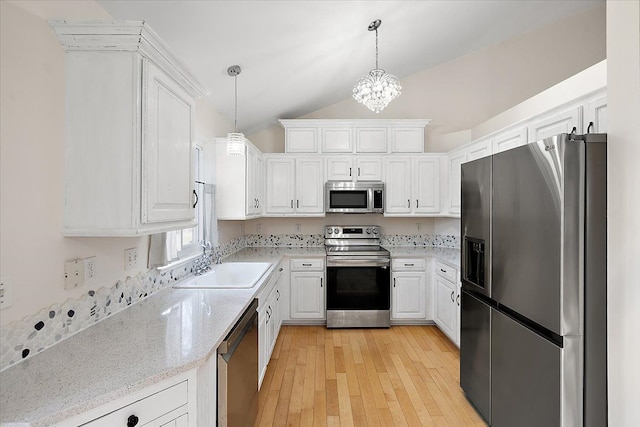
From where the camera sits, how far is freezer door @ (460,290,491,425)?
199cm

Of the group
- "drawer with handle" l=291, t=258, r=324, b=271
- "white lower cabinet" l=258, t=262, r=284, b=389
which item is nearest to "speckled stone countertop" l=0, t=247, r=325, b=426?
"white lower cabinet" l=258, t=262, r=284, b=389

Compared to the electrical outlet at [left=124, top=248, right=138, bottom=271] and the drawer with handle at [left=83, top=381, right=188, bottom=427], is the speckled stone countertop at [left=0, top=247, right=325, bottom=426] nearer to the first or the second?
the drawer with handle at [left=83, top=381, right=188, bottom=427]

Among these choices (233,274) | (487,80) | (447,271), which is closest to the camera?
(233,274)

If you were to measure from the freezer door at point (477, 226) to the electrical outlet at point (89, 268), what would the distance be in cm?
217

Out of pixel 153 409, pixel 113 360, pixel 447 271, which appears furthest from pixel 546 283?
pixel 447 271

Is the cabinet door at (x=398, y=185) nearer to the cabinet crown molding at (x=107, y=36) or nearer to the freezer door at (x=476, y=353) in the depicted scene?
the freezer door at (x=476, y=353)

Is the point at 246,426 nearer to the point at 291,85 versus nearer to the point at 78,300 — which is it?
the point at 78,300

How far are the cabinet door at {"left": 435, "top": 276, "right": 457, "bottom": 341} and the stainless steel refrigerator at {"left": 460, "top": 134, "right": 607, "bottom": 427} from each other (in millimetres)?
1241

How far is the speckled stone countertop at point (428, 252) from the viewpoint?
3591 millimetres

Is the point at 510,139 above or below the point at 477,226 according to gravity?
above

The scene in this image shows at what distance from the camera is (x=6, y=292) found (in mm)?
1085

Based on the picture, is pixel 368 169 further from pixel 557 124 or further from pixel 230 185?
pixel 557 124

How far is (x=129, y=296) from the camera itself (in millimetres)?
1776

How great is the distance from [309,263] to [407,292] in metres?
1.22
